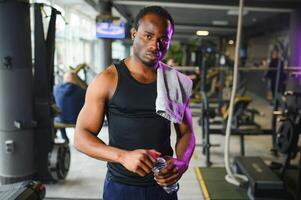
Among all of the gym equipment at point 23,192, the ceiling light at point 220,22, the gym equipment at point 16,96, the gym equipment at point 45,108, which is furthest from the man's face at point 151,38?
the ceiling light at point 220,22

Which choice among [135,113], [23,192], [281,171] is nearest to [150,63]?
[135,113]

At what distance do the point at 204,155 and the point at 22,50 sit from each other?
2.99 metres

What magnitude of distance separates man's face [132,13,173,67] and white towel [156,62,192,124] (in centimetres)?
9

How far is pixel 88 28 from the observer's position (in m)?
10.6

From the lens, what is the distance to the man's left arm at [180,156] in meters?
1.16

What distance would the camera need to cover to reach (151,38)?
116 centimetres

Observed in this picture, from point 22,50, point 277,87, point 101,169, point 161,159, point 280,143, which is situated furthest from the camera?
point 277,87

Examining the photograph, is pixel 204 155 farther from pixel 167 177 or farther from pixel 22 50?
pixel 167 177

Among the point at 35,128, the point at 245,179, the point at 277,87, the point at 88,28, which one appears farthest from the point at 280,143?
the point at 88,28

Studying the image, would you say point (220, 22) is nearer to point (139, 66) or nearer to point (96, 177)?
point (96, 177)

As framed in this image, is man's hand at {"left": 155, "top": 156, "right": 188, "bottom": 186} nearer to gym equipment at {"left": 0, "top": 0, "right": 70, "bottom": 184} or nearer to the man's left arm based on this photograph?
the man's left arm

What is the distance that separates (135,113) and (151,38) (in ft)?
0.94

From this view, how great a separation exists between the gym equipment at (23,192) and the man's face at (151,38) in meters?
1.46

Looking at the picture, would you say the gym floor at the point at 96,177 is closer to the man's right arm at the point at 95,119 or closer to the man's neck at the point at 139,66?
the man's right arm at the point at 95,119
